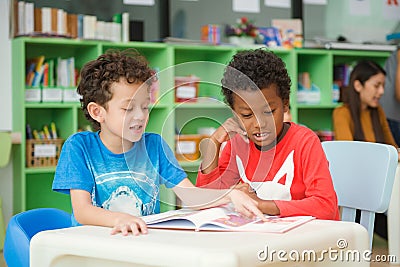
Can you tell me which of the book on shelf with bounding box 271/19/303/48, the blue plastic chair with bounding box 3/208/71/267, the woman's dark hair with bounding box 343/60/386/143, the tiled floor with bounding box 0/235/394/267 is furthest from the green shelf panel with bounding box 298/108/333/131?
the blue plastic chair with bounding box 3/208/71/267

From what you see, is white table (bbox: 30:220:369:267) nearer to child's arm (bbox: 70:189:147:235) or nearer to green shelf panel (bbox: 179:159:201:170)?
child's arm (bbox: 70:189:147:235)

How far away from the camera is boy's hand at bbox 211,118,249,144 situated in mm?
1435

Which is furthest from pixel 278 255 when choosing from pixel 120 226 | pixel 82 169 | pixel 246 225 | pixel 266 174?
pixel 82 169

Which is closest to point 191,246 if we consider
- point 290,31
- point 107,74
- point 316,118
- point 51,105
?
point 107,74

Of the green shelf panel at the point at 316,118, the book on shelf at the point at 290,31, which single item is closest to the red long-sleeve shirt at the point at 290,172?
the book on shelf at the point at 290,31

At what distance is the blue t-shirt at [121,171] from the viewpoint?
1499mm

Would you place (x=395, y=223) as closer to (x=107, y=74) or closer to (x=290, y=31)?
(x=290, y=31)

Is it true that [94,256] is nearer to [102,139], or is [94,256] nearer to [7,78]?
[102,139]

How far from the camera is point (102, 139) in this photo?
1.62 m

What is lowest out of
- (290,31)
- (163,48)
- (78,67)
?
(78,67)

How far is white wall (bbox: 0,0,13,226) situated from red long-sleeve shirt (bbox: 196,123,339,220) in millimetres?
2857

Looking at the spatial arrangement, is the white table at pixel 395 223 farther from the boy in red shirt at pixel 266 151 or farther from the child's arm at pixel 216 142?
the child's arm at pixel 216 142

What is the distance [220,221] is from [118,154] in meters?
0.46

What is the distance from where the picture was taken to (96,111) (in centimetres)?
162
